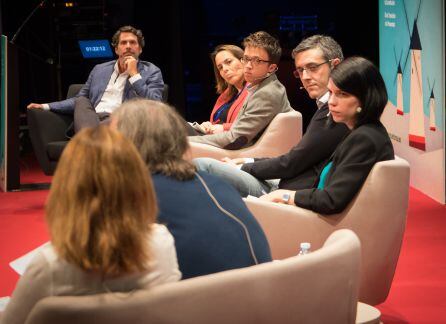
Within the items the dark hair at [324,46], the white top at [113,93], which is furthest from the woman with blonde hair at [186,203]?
the white top at [113,93]

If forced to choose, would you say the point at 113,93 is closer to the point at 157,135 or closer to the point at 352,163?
the point at 352,163

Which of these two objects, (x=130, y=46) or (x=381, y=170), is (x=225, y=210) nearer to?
(x=381, y=170)

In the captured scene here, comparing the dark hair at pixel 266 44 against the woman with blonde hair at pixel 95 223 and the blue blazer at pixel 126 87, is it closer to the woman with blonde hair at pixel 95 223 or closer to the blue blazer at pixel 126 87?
the blue blazer at pixel 126 87

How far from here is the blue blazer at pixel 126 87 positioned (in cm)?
674

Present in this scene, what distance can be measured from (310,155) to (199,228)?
1679 millimetres

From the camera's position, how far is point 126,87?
6938mm

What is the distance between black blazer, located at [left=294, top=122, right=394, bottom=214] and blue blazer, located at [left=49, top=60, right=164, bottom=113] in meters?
3.51

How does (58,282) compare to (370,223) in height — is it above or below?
above

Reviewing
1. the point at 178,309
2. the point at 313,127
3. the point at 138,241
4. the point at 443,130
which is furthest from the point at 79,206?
the point at 443,130

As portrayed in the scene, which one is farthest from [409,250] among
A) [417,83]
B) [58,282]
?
[58,282]

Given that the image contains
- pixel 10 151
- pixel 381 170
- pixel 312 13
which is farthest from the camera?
pixel 312 13

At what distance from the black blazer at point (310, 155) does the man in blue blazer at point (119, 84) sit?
9.22 feet

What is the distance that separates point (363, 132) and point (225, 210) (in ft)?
3.48

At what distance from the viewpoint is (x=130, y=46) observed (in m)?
6.88
